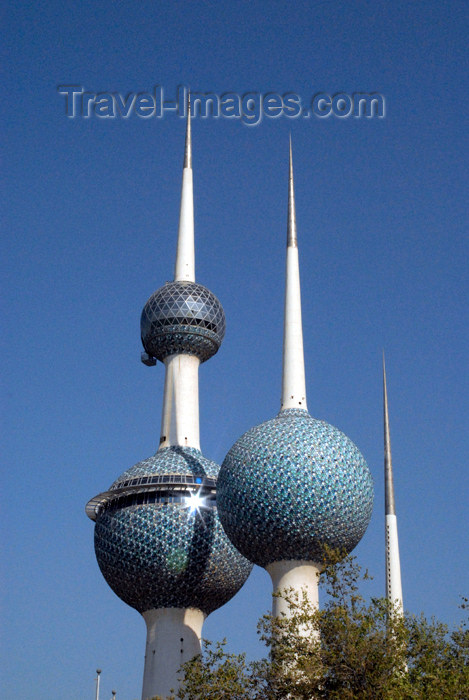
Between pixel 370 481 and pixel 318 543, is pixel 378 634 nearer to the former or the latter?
pixel 318 543

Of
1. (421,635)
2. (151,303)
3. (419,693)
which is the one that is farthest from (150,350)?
(419,693)

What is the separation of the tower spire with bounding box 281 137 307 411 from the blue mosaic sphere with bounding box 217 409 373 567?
2.76 metres

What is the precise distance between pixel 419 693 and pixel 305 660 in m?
4.64

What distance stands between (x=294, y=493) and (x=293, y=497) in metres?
0.21

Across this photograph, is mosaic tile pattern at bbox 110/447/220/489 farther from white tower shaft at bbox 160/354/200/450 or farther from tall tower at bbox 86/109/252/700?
white tower shaft at bbox 160/354/200/450

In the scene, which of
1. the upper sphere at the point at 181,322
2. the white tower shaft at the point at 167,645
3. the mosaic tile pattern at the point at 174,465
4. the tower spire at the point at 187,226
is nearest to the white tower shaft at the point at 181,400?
the tower spire at the point at 187,226

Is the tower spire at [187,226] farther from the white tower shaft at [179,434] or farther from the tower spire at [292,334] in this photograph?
the tower spire at [292,334]

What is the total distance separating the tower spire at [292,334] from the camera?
55.4m

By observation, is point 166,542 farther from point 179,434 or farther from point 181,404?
point 181,404

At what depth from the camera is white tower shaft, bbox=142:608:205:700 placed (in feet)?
192

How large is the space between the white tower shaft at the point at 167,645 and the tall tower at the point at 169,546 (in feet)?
0.19

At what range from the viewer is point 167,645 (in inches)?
2340

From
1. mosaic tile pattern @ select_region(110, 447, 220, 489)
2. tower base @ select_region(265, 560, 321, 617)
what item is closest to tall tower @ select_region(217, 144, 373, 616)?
tower base @ select_region(265, 560, 321, 617)

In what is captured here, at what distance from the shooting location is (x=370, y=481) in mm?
52969
